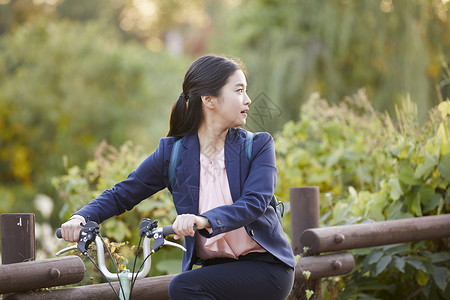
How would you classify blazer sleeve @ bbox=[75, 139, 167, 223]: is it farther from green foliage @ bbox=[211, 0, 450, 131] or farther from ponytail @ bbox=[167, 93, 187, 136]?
green foliage @ bbox=[211, 0, 450, 131]

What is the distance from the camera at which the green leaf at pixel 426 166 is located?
12.5ft

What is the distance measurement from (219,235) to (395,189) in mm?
2127

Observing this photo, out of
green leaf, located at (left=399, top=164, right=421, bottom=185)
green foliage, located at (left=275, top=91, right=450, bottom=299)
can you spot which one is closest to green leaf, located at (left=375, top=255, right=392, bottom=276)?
green foliage, located at (left=275, top=91, right=450, bottom=299)

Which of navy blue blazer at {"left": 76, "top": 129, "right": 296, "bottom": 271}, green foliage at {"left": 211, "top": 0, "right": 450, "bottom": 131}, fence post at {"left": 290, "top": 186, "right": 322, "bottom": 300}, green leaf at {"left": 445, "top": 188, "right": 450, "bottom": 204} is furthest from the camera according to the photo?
green foliage at {"left": 211, "top": 0, "right": 450, "bottom": 131}

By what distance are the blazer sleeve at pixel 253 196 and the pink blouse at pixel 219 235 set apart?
8 cm

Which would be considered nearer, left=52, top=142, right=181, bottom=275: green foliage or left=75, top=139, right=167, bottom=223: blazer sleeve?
left=75, top=139, right=167, bottom=223: blazer sleeve

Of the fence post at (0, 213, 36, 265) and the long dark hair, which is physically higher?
the long dark hair

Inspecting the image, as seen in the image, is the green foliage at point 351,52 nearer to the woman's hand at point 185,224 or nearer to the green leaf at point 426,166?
the green leaf at point 426,166

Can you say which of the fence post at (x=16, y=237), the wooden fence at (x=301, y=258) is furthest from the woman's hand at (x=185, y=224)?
the fence post at (x=16, y=237)

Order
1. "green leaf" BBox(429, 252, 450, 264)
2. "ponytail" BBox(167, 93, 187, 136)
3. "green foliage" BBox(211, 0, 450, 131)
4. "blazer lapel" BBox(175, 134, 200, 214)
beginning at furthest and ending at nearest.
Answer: "green foliage" BBox(211, 0, 450, 131) < "green leaf" BBox(429, 252, 450, 264) < "ponytail" BBox(167, 93, 187, 136) < "blazer lapel" BBox(175, 134, 200, 214)

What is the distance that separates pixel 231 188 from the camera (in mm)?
2131

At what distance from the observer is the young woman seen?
2006mm

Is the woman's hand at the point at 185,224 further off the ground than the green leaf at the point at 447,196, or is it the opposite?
the woman's hand at the point at 185,224

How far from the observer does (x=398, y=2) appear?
920cm
